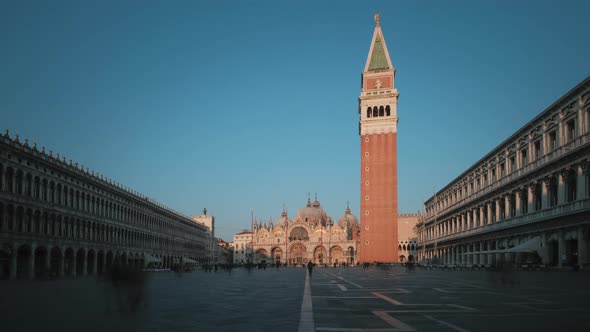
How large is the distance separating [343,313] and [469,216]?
6194 centimetres

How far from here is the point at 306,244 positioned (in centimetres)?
14588

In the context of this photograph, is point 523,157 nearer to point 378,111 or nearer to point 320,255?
point 378,111

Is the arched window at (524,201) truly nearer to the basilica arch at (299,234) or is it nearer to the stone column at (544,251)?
the stone column at (544,251)

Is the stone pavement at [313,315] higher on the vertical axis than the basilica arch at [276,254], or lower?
higher

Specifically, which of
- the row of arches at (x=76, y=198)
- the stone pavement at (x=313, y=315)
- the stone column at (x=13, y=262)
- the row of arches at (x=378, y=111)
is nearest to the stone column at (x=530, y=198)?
the stone pavement at (x=313, y=315)

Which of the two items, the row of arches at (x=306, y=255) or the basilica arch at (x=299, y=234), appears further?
the basilica arch at (x=299, y=234)

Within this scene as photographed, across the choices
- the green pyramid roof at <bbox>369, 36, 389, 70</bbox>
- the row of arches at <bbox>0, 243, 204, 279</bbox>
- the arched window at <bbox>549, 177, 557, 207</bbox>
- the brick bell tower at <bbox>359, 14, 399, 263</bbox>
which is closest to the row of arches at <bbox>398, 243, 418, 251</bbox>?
the brick bell tower at <bbox>359, 14, 399, 263</bbox>

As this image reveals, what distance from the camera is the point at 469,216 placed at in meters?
71.5

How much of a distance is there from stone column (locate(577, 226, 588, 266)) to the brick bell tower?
57823 mm

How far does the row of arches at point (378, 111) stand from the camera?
100688 millimetres

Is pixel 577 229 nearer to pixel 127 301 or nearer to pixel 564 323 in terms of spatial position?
pixel 564 323

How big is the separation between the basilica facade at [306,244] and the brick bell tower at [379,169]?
44.6 meters

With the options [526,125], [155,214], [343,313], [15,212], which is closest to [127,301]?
[343,313]

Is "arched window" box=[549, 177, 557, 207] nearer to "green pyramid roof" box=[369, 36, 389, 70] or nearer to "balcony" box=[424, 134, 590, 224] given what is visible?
"balcony" box=[424, 134, 590, 224]
